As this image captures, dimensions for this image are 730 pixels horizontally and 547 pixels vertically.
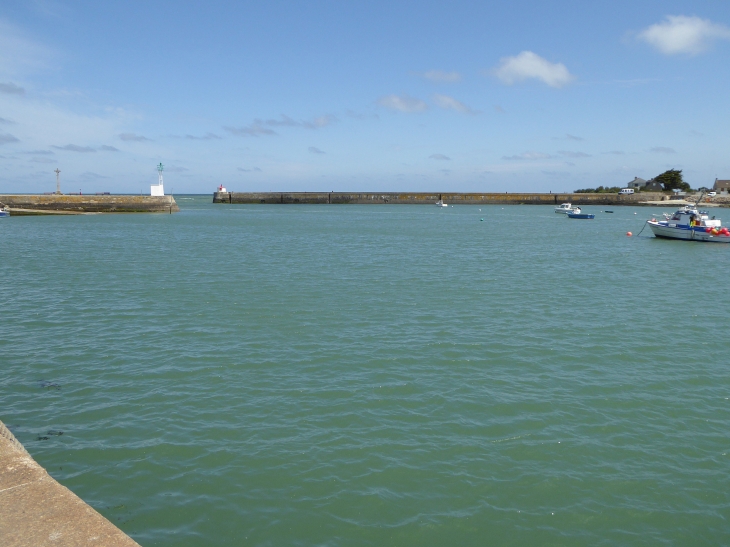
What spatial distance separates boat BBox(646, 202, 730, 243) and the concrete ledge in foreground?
2044 inches

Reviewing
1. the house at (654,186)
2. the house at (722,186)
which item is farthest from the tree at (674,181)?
the house at (722,186)

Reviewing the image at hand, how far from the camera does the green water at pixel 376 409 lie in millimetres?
7750

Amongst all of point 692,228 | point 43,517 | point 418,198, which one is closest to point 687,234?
point 692,228

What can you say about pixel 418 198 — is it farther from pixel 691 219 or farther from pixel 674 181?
pixel 691 219

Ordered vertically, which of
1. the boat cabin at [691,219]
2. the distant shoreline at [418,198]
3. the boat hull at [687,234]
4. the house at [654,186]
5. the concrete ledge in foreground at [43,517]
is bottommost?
the concrete ledge in foreground at [43,517]

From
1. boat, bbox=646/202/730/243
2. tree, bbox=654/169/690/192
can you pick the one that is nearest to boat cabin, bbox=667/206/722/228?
boat, bbox=646/202/730/243

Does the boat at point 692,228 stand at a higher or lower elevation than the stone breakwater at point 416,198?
lower

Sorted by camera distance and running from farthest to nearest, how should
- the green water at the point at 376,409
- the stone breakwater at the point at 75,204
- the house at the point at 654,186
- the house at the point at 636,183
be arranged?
the house at the point at 636,183 → the house at the point at 654,186 → the stone breakwater at the point at 75,204 → the green water at the point at 376,409

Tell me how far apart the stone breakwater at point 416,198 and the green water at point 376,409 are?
366 ft

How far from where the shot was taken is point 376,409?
1107 cm

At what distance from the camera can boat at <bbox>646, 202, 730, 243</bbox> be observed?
46844 mm

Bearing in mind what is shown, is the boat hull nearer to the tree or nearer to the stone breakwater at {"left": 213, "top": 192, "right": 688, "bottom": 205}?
the stone breakwater at {"left": 213, "top": 192, "right": 688, "bottom": 205}

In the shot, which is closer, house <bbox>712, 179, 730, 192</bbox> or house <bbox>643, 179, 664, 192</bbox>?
house <bbox>643, 179, 664, 192</bbox>

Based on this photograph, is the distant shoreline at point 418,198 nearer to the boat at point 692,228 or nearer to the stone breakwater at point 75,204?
the stone breakwater at point 75,204
